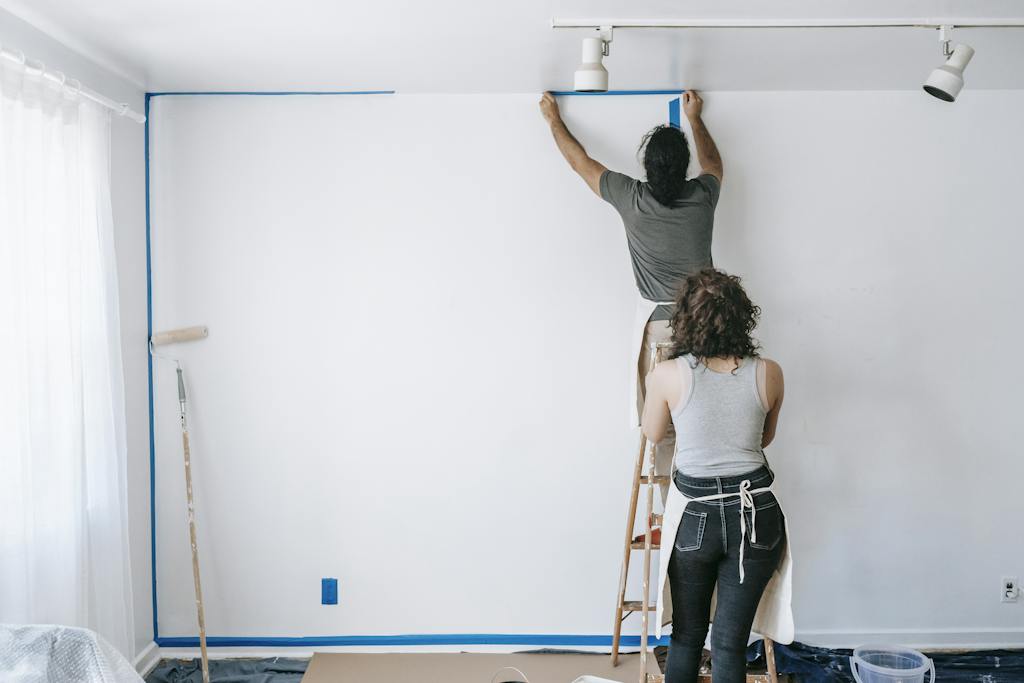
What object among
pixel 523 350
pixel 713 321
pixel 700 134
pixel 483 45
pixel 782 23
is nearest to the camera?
pixel 713 321

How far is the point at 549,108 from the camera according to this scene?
323 centimetres

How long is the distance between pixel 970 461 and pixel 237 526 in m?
3.27

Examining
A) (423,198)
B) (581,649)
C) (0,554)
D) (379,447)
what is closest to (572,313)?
(423,198)

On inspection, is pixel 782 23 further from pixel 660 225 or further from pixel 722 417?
pixel 722 417

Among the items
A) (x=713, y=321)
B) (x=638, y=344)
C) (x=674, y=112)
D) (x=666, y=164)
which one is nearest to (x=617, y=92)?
(x=674, y=112)

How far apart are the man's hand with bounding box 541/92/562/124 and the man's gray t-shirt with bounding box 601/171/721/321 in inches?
18.0

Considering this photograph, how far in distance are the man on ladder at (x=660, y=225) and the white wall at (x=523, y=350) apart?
0.32m

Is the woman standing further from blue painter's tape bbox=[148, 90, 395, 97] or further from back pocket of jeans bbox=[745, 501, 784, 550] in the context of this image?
blue painter's tape bbox=[148, 90, 395, 97]

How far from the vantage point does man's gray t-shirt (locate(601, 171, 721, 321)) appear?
9.32ft

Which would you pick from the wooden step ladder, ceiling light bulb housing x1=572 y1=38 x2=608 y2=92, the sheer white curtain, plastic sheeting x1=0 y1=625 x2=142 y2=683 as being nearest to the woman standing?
the wooden step ladder

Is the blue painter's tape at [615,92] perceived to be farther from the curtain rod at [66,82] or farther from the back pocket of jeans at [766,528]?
the back pocket of jeans at [766,528]

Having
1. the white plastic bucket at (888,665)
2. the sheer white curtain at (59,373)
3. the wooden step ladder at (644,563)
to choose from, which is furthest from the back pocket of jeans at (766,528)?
the sheer white curtain at (59,373)

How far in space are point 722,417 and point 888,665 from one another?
1.75 metres

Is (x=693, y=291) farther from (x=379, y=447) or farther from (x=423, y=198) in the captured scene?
(x=379, y=447)
